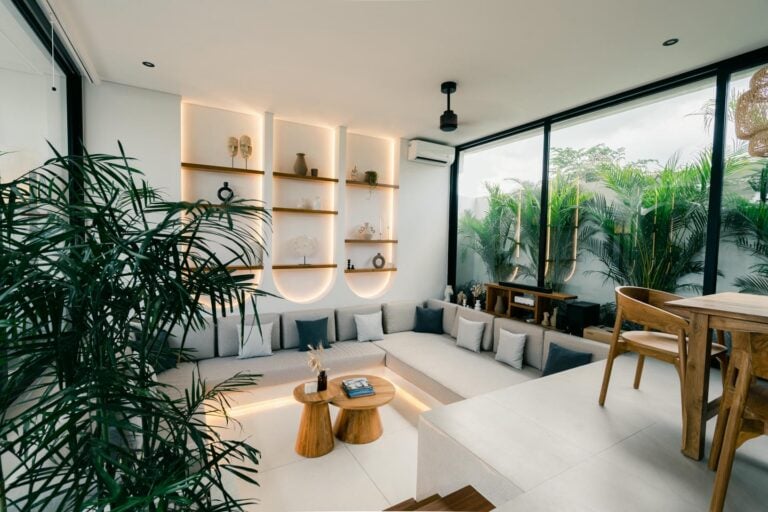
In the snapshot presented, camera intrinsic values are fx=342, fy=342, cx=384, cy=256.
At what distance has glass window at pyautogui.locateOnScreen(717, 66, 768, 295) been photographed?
2430 mm

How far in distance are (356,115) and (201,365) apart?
124 inches

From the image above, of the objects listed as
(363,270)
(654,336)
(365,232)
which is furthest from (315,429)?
(365,232)

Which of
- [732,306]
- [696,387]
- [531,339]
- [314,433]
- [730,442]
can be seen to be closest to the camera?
[730,442]

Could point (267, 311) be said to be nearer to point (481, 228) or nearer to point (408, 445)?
point (408, 445)

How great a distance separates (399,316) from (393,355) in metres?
0.90

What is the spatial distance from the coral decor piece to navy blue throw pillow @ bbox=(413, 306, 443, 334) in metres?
3.45

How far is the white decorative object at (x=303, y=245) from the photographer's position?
4207 mm

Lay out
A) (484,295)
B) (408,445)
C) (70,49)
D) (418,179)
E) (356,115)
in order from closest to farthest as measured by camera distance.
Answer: (70,49) < (408,445) < (356,115) < (484,295) < (418,179)

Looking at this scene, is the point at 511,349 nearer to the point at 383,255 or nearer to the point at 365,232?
the point at 383,255

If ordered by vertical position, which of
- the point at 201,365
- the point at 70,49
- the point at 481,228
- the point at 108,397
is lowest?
the point at 201,365

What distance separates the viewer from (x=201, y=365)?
11.2ft

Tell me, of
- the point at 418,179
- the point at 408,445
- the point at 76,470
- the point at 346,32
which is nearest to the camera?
the point at 76,470

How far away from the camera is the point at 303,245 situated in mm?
4223

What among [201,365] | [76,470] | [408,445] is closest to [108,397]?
[76,470]
